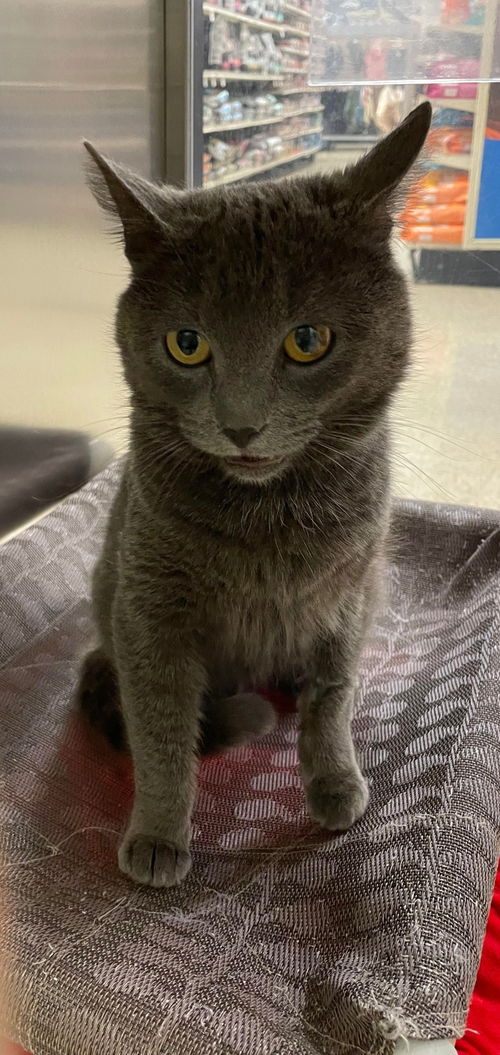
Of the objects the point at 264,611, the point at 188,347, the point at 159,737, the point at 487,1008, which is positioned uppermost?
the point at 188,347

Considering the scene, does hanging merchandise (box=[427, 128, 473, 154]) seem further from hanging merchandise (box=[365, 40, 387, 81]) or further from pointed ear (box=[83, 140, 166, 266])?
pointed ear (box=[83, 140, 166, 266])

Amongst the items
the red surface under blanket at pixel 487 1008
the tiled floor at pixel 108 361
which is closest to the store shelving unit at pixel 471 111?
the tiled floor at pixel 108 361

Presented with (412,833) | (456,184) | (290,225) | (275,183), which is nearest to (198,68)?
(456,184)

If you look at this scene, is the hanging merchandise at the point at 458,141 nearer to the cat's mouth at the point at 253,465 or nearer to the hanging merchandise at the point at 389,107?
the hanging merchandise at the point at 389,107

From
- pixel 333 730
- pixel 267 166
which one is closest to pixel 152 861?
pixel 333 730

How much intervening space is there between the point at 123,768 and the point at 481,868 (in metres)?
0.44

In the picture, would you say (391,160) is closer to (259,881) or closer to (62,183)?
(259,881)

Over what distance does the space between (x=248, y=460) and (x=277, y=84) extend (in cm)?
153

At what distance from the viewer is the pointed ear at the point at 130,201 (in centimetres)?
79

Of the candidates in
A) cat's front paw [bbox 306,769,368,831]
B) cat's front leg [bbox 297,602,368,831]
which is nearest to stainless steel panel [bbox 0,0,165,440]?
cat's front leg [bbox 297,602,368,831]

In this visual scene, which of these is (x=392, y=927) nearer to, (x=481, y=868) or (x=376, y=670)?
(x=481, y=868)

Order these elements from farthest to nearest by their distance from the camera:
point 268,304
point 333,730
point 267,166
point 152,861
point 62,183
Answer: point 267,166
point 62,183
point 333,730
point 152,861
point 268,304

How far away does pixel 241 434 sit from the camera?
76 cm

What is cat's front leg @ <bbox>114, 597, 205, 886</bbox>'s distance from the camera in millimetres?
896
